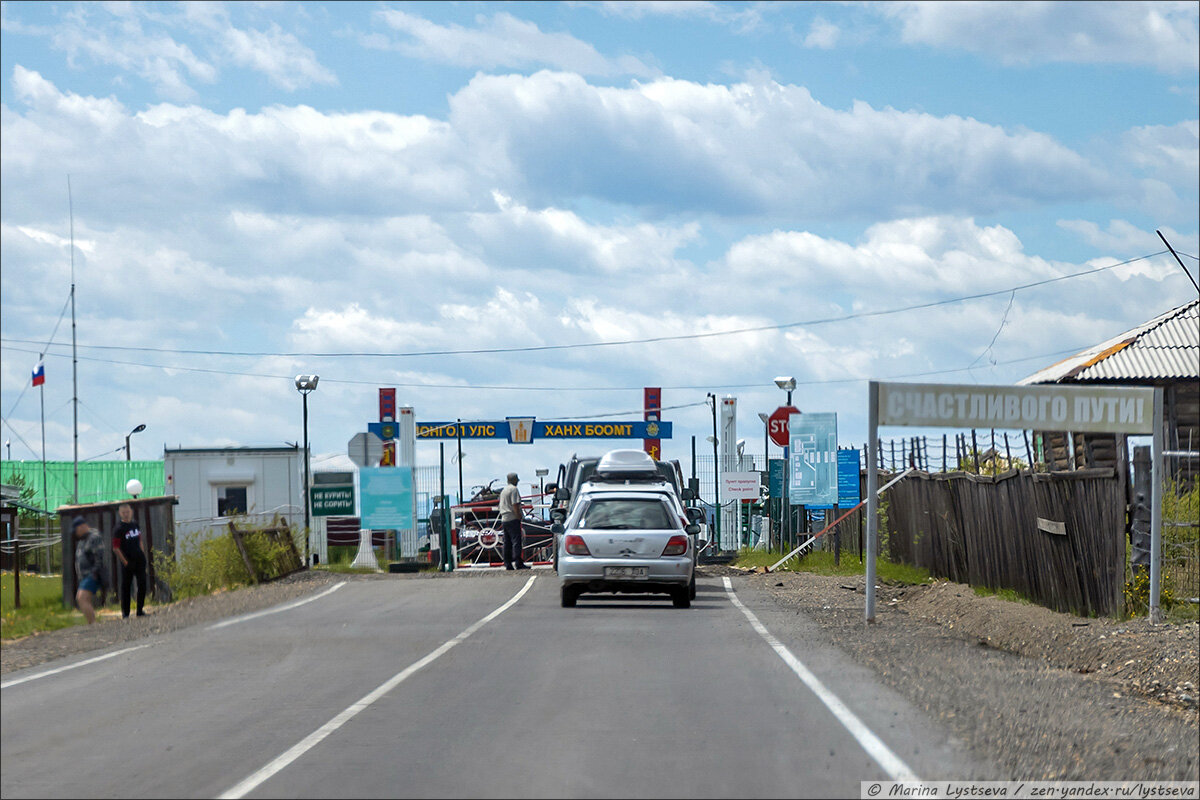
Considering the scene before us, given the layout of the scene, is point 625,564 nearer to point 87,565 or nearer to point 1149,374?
point 87,565

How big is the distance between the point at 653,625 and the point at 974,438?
8.12m

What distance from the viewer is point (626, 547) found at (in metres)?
18.2

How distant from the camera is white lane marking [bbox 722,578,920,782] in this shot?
750 cm

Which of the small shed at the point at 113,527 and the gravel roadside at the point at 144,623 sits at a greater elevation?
the small shed at the point at 113,527

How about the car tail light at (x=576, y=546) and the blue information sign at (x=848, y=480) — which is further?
the blue information sign at (x=848, y=480)

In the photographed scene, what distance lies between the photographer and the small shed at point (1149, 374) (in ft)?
90.0

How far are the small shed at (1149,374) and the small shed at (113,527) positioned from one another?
1679 centimetres

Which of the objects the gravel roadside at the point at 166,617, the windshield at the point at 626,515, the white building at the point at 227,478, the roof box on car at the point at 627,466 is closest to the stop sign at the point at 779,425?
the roof box on car at the point at 627,466

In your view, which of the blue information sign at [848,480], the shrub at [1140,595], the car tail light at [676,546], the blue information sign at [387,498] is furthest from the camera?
the blue information sign at [387,498]

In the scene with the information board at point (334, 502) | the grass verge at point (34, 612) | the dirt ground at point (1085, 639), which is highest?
the information board at point (334, 502)

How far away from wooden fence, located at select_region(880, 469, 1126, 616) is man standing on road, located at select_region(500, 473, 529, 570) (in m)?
7.98

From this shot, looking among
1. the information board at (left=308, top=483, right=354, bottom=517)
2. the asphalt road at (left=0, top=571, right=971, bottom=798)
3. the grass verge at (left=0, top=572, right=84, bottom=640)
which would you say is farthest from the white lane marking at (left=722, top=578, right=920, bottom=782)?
the information board at (left=308, top=483, right=354, bottom=517)

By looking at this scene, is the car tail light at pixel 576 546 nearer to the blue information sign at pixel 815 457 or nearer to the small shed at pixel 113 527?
the small shed at pixel 113 527

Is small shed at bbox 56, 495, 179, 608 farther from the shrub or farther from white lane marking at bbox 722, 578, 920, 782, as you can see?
the shrub
